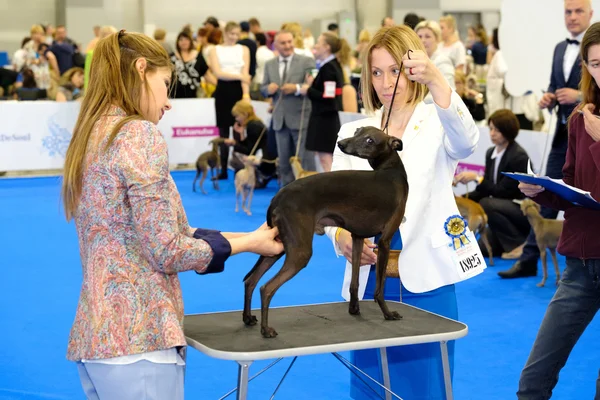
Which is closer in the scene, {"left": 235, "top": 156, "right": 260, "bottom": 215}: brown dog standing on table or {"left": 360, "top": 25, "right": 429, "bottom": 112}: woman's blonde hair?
{"left": 360, "top": 25, "right": 429, "bottom": 112}: woman's blonde hair

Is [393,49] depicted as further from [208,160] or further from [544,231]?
[208,160]

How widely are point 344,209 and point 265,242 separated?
0.82 feet

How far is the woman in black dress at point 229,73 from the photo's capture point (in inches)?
463

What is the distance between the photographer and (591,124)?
2.88 m

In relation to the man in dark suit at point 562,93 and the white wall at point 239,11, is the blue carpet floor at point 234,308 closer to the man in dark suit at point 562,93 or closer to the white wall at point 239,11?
the man in dark suit at point 562,93

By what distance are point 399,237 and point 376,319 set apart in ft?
1.34

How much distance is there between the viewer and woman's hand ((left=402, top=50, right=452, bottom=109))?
8.25 ft

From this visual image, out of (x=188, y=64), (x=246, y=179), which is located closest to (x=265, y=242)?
(x=246, y=179)

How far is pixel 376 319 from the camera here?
8.49 feet

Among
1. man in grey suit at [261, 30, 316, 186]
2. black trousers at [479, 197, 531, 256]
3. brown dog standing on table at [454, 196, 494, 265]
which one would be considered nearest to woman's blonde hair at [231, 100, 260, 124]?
man in grey suit at [261, 30, 316, 186]

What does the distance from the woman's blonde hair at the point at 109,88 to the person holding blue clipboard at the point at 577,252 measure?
150 centimetres

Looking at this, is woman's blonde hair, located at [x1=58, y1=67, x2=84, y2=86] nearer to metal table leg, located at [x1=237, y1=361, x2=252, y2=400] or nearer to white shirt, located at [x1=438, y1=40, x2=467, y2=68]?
white shirt, located at [x1=438, y1=40, x2=467, y2=68]

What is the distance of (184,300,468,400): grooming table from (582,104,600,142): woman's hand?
2.80 feet

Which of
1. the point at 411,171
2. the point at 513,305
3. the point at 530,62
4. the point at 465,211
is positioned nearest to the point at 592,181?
the point at 411,171
